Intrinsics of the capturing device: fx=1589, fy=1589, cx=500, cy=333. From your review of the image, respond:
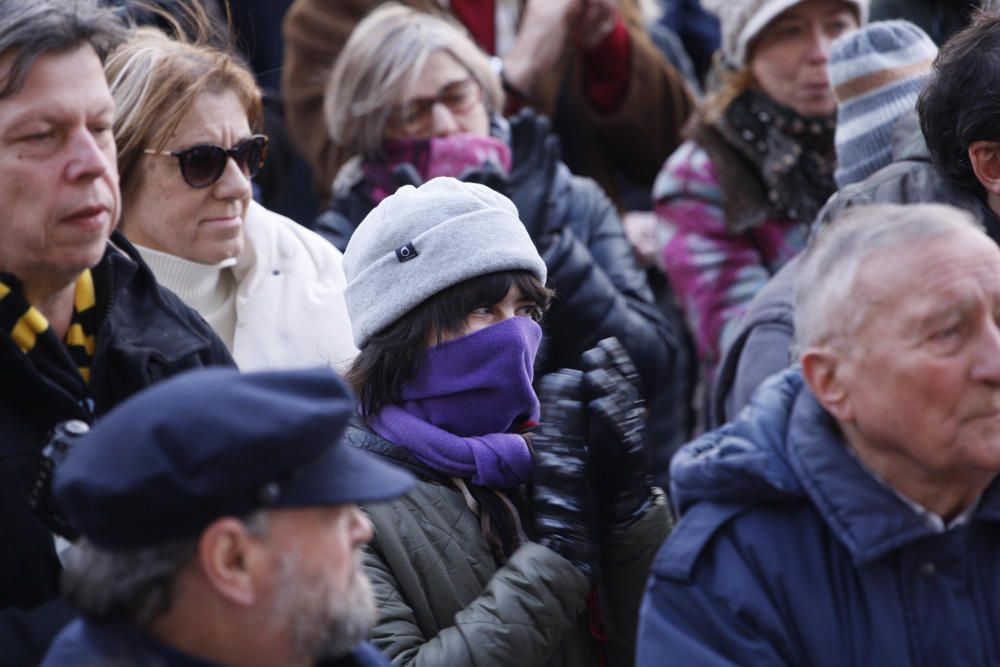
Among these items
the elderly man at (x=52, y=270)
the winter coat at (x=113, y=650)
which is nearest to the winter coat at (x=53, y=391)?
the elderly man at (x=52, y=270)

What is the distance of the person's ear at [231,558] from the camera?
2.22 meters

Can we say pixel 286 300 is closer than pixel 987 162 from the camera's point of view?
No

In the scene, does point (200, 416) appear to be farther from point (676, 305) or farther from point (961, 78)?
point (676, 305)

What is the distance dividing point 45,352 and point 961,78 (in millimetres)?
2063

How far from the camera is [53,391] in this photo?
118 inches

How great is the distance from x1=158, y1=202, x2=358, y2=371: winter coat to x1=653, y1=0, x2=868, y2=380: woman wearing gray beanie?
142 centimetres

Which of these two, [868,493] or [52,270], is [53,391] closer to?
[52,270]

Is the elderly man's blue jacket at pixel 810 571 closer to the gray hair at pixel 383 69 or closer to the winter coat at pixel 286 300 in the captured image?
the winter coat at pixel 286 300

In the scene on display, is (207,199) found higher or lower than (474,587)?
higher

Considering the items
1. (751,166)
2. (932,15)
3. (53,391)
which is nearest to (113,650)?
(53,391)

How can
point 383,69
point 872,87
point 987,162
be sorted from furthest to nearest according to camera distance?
1. point 383,69
2. point 872,87
3. point 987,162

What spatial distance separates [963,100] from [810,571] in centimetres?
142

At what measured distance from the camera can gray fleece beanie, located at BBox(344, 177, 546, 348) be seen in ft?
10.7

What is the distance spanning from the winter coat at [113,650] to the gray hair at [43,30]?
4.04 ft
